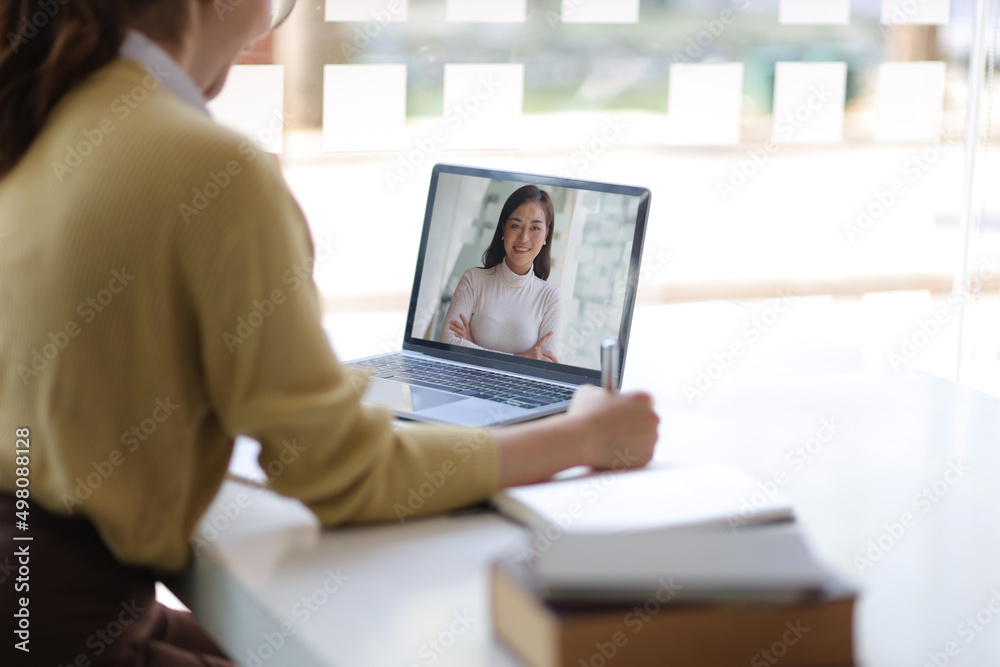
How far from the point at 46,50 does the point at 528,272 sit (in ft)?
1.93

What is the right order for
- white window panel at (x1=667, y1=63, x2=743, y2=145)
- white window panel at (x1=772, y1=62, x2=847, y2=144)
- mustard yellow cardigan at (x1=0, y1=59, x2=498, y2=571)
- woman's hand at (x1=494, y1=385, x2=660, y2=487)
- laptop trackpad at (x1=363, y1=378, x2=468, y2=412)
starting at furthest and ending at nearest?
white window panel at (x1=772, y1=62, x2=847, y2=144), white window panel at (x1=667, y1=63, x2=743, y2=145), laptop trackpad at (x1=363, y1=378, x2=468, y2=412), woman's hand at (x1=494, y1=385, x2=660, y2=487), mustard yellow cardigan at (x1=0, y1=59, x2=498, y2=571)

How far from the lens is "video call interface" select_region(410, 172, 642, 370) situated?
4.02 ft

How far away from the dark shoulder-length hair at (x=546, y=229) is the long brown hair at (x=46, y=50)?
0.52 meters

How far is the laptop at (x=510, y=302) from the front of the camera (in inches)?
47.3

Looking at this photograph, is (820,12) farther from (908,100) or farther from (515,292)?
(515,292)

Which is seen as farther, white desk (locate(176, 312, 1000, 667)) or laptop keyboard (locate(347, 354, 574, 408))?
laptop keyboard (locate(347, 354, 574, 408))

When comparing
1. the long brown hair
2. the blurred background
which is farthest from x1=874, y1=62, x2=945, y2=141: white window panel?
the long brown hair

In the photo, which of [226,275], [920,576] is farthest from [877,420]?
[226,275]

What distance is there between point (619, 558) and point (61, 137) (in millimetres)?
549

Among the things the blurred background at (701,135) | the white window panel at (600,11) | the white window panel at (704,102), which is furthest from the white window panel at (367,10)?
the white window panel at (704,102)

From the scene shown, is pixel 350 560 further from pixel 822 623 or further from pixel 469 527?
pixel 822 623

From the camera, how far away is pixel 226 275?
0.77 metres

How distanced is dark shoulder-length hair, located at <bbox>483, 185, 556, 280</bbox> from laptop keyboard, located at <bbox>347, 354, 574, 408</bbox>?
0.13m

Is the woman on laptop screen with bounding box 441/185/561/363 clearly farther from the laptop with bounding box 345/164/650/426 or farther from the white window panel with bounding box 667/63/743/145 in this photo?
the white window panel with bounding box 667/63/743/145
